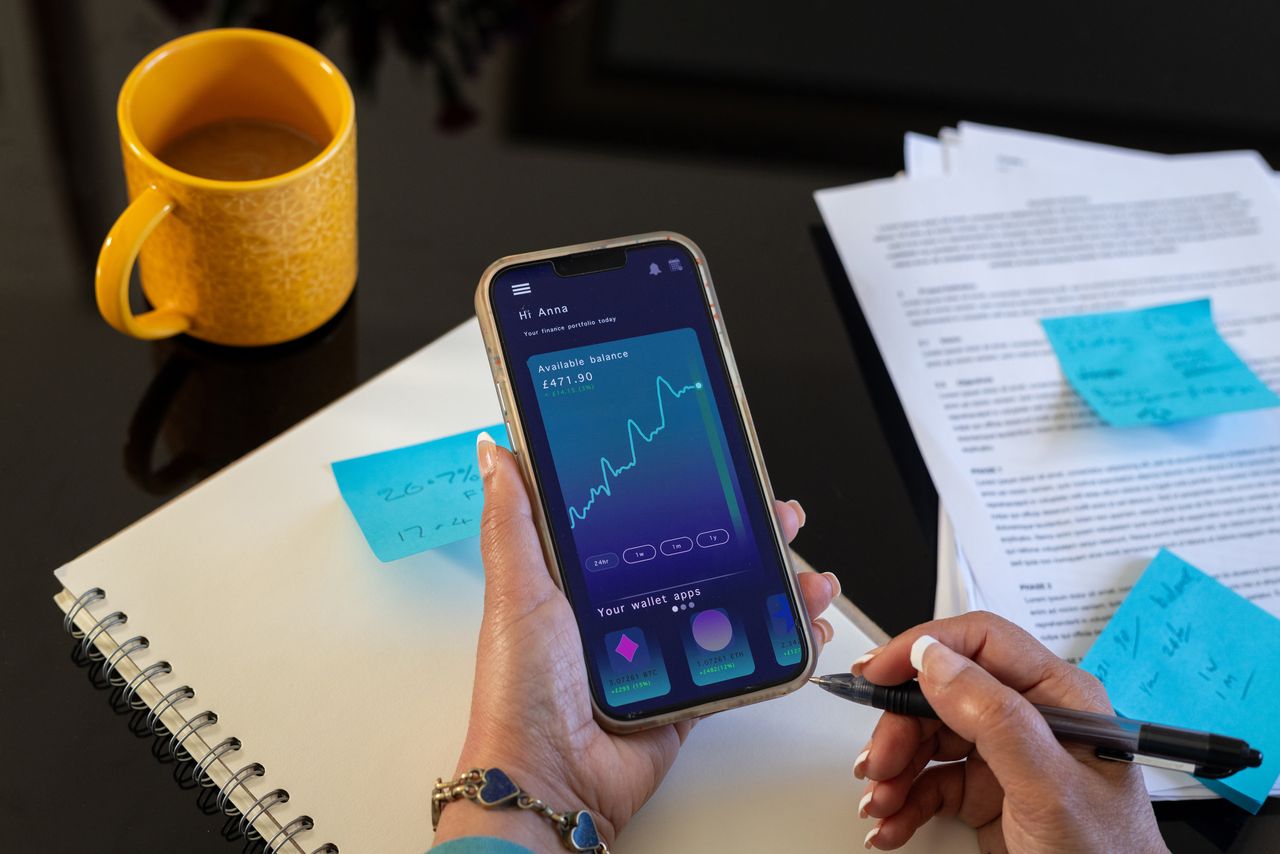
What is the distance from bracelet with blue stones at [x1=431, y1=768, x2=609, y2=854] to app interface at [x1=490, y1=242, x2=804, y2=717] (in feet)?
0.23

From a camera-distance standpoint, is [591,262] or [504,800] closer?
[504,800]

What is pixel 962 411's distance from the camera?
0.92 meters

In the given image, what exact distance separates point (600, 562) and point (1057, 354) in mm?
479

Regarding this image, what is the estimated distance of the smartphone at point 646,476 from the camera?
689mm

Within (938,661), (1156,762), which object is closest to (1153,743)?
(1156,762)

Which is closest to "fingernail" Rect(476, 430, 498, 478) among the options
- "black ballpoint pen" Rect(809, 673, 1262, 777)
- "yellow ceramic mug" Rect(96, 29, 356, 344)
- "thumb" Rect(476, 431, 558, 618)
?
"thumb" Rect(476, 431, 558, 618)

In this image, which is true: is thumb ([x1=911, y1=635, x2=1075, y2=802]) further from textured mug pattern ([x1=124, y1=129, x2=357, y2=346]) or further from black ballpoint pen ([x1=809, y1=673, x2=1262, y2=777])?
textured mug pattern ([x1=124, y1=129, x2=357, y2=346])

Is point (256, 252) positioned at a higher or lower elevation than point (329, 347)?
higher

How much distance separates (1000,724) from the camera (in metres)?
0.62

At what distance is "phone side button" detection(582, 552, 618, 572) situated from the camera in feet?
2.29

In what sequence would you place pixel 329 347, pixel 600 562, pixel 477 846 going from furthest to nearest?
pixel 329 347, pixel 600 562, pixel 477 846

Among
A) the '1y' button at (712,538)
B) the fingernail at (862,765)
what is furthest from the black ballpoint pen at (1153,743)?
the '1y' button at (712,538)

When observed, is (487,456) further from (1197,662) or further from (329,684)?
(1197,662)

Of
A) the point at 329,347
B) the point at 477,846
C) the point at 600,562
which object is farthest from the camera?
the point at 329,347
